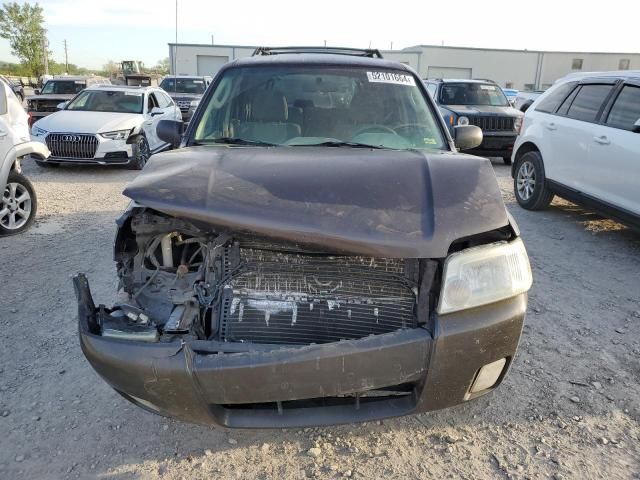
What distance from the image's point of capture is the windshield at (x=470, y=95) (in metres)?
11.9

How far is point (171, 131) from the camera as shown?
3.82 meters

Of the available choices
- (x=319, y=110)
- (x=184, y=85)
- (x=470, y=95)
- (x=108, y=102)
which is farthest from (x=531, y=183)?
(x=184, y=85)

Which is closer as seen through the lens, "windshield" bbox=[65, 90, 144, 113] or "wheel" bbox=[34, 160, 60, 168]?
"wheel" bbox=[34, 160, 60, 168]

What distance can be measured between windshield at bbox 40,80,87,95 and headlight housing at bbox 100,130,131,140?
27.1ft

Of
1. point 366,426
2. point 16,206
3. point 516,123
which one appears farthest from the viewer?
point 516,123

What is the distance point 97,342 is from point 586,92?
255 inches

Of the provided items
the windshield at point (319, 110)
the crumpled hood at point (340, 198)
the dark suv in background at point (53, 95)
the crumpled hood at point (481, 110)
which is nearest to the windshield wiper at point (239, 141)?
the windshield at point (319, 110)

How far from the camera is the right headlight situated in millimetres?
2041

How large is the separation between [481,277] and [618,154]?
172 inches

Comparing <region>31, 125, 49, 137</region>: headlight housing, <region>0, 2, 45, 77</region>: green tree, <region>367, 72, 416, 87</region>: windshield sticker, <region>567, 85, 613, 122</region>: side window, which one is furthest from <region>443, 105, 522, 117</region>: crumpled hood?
<region>0, 2, 45, 77</region>: green tree

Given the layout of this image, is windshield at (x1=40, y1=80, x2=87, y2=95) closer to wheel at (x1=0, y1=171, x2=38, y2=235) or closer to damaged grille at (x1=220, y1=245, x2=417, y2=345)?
wheel at (x1=0, y1=171, x2=38, y2=235)

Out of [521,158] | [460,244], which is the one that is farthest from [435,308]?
[521,158]

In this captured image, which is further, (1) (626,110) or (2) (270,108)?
(1) (626,110)

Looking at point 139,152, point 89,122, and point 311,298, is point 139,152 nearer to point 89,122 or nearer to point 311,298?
point 89,122
